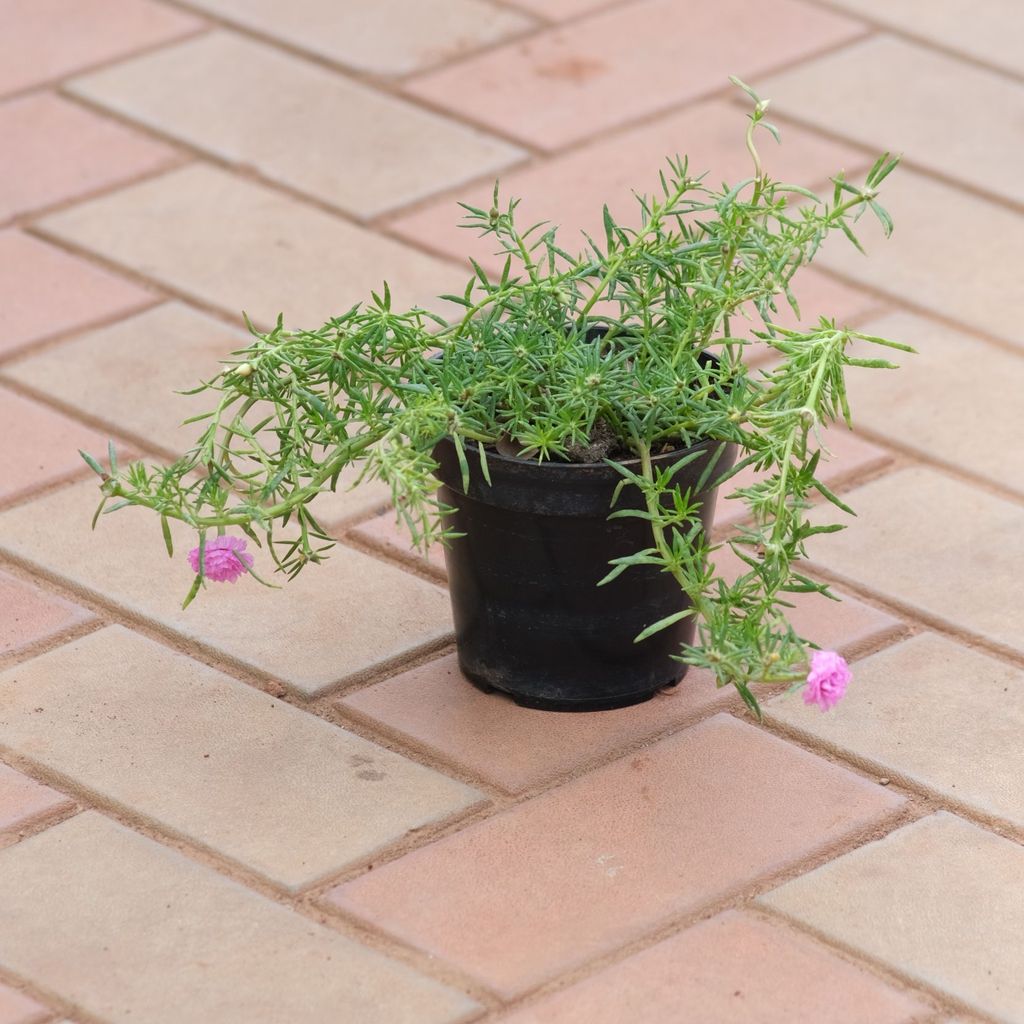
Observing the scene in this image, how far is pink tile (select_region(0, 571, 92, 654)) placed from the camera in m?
2.51

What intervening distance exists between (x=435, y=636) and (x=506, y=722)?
21 cm

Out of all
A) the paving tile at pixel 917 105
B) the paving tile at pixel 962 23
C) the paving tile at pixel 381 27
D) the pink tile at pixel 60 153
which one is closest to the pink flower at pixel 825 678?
the paving tile at pixel 917 105

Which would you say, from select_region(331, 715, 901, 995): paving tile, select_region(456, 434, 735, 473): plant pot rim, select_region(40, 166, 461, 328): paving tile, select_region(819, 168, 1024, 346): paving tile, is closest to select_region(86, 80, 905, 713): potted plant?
select_region(456, 434, 735, 473): plant pot rim

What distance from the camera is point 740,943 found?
2.06m

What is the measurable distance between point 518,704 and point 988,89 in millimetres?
2041

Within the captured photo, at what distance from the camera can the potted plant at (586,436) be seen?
2.12 m

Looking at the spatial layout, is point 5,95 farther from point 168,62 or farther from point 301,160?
point 301,160

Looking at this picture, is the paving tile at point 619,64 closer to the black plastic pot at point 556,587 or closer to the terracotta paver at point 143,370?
the terracotta paver at point 143,370

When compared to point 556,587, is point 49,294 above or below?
below

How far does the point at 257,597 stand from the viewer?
2.61 meters

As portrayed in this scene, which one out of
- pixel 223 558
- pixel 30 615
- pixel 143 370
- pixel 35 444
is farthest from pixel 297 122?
pixel 223 558

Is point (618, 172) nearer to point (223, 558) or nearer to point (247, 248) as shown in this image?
point (247, 248)

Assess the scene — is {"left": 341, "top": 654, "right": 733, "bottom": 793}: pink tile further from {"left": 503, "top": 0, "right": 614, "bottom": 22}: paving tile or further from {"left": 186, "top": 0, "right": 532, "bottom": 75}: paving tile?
{"left": 503, "top": 0, "right": 614, "bottom": 22}: paving tile

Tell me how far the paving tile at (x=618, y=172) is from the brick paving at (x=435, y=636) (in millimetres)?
10
